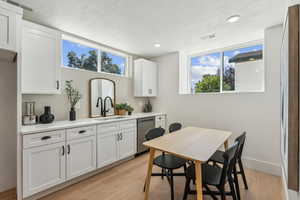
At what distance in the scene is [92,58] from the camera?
3.17m

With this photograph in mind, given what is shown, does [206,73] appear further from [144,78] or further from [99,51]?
[99,51]

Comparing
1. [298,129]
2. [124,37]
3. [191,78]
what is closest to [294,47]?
[298,129]

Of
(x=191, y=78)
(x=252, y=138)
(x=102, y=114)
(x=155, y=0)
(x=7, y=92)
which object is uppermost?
(x=155, y=0)

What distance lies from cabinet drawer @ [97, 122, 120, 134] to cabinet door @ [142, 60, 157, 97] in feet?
4.44

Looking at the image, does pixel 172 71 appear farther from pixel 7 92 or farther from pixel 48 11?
pixel 7 92

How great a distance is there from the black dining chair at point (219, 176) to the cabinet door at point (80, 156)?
157 cm

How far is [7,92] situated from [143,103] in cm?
295

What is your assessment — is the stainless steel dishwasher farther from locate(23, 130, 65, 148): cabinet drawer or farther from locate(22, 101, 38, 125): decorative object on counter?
locate(22, 101, 38, 125): decorative object on counter

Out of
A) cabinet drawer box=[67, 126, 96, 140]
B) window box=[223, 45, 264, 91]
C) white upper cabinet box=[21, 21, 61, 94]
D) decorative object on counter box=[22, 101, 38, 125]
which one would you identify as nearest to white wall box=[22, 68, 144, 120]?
decorative object on counter box=[22, 101, 38, 125]

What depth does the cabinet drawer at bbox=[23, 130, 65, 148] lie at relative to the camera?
5.78ft

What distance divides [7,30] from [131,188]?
255 centimetres

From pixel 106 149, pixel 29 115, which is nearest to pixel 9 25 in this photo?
pixel 29 115

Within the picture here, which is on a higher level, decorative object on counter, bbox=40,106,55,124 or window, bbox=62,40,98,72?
window, bbox=62,40,98,72

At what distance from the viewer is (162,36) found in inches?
112
